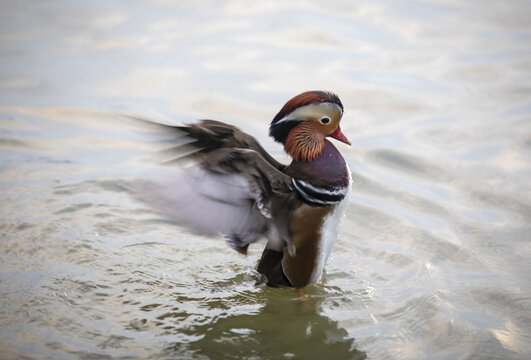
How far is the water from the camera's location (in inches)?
160

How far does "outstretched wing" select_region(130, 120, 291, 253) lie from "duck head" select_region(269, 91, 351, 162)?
41cm

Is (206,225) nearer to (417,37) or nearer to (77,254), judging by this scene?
(77,254)

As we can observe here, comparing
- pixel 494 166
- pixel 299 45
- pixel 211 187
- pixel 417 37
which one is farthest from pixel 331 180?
pixel 417 37

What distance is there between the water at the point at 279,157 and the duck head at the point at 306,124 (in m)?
0.87

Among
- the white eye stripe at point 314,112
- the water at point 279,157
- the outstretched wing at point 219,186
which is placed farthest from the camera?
the white eye stripe at point 314,112

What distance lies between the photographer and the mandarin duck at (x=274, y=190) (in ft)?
12.5

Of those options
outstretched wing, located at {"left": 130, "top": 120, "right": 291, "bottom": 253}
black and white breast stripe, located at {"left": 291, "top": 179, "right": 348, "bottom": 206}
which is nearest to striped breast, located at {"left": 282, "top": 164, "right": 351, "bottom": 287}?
black and white breast stripe, located at {"left": 291, "top": 179, "right": 348, "bottom": 206}

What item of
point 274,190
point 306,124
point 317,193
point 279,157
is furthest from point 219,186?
point 279,157

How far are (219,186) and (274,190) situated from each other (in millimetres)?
313

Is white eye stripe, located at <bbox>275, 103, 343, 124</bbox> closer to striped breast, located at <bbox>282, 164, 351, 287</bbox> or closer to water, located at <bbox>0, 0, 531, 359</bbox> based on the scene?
striped breast, located at <bbox>282, 164, 351, 287</bbox>

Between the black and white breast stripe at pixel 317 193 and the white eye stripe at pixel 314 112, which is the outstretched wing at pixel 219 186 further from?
the white eye stripe at pixel 314 112

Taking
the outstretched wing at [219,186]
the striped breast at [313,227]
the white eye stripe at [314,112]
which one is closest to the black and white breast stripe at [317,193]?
the striped breast at [313,227]

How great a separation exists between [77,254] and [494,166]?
3.80 m

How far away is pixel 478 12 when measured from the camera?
9555 millimetres
